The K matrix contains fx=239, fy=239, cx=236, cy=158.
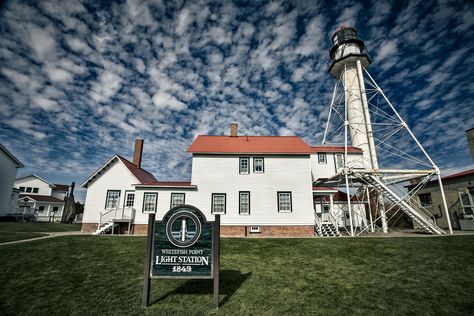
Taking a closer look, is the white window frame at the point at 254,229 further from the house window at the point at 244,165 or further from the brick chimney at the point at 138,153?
the brick chimney at the point at 138,153

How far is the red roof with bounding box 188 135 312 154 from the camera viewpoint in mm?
21219

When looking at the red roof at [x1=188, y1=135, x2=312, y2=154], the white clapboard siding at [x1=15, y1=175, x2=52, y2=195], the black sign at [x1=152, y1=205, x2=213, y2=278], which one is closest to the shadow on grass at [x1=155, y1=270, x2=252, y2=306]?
the black sign at [x1=152, y1=205, x2=213, y2=278]

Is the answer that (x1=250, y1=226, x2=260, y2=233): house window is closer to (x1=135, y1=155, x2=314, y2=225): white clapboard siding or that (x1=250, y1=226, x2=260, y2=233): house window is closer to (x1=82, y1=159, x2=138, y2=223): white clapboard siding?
(x1=135, y1=155, x2=314, y2=225): white clapboard siding

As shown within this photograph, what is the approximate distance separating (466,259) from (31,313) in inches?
608

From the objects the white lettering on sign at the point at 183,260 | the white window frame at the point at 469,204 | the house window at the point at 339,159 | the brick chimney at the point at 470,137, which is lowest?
the white lettering on sign at the point at 183,260

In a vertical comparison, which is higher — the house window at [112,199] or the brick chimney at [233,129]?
the brick chimney at [233,129]

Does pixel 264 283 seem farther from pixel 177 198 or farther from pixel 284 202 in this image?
pixel 177 198

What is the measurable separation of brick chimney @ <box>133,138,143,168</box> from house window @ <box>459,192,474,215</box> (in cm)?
3196

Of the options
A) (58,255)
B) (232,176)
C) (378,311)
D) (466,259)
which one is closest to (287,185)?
(232,176)

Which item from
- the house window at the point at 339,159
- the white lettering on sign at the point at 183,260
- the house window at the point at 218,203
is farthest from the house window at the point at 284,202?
the white lettering on sign at the point at 183,260

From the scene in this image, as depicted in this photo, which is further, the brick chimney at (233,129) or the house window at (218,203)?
the brick chimney at (233,129)

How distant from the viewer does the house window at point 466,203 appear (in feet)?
68.6

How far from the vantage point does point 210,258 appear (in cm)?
672

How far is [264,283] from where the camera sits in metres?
8.07
